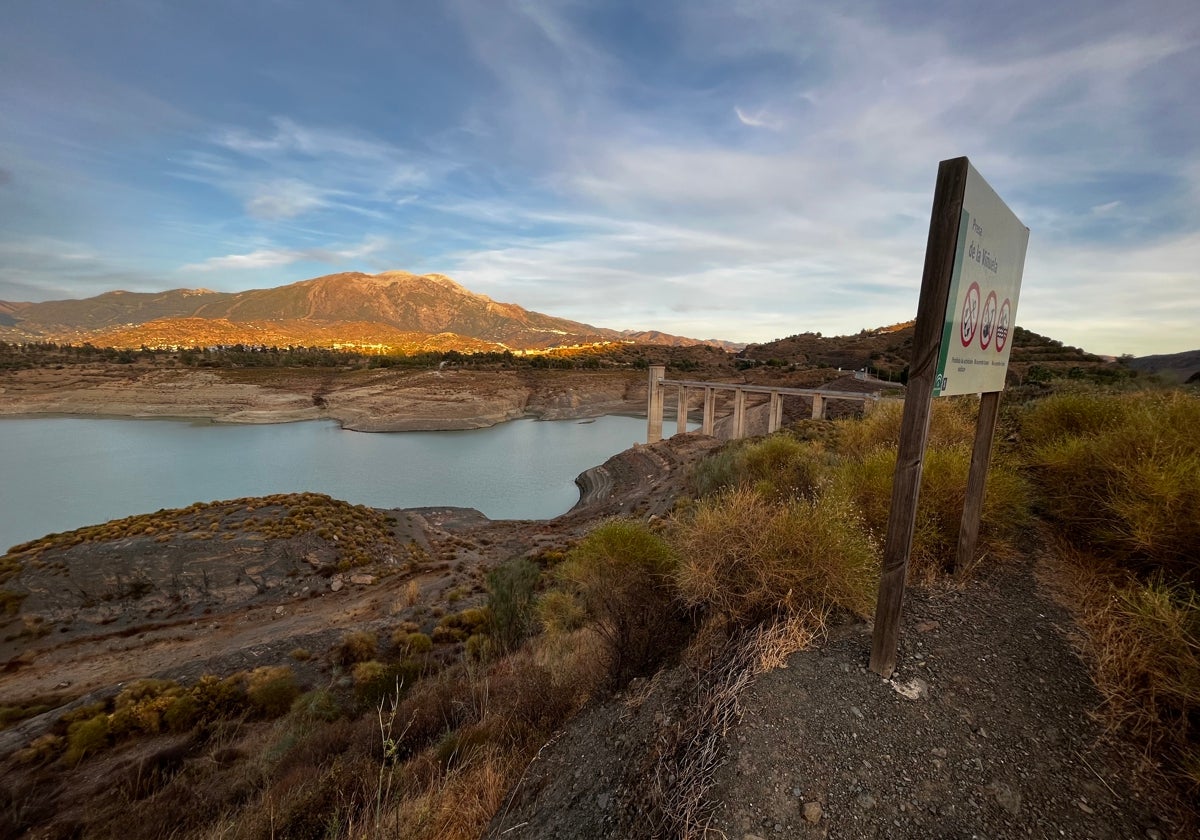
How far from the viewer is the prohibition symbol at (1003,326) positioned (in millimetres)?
2875

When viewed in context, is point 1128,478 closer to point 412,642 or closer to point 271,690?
point 412,642

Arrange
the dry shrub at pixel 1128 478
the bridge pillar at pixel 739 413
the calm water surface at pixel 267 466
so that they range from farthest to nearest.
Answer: the bridge pillar at pixel 739 413 < the calm water surface at pixel 267 466 < the dry shrub at pixel 1128 478

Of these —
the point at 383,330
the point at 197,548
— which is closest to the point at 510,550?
the point at 197,548

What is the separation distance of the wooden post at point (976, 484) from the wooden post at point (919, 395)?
1.31 metres

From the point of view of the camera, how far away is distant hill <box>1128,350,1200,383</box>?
348 inches

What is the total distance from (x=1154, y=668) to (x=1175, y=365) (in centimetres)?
1476

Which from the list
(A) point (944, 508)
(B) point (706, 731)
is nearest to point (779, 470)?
(A) point (944, 508)

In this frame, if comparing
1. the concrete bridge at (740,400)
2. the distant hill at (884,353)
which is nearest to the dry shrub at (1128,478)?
the concrete bridge at (740,400)

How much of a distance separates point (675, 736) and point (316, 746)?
432 centimetres

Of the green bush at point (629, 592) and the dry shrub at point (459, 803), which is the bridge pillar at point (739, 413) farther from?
the dry shrub at point (459, 803)

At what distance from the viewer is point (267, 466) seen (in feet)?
92.3

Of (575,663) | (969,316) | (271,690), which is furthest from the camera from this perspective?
(271,690)

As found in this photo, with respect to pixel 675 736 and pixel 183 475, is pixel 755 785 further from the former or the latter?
pixel 183 475

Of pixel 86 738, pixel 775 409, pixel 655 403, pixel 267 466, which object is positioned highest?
pixel 775 409
